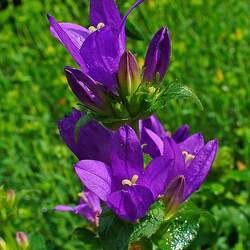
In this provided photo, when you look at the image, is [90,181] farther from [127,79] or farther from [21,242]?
[21,242]

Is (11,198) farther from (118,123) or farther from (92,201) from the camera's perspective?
(118,123)

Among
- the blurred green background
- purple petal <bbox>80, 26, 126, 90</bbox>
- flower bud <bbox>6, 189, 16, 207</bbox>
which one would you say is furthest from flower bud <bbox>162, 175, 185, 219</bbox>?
flower bud <bbox>6, 189, 16, 207</bbox>

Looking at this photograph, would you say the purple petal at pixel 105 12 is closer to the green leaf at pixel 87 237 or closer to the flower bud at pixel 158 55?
the flower bud at pixel 158 55

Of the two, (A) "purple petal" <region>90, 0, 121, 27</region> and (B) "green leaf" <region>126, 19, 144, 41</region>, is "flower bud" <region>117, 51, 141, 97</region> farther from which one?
(B) "green leaf" <region>126, 19, 144, 41</region>

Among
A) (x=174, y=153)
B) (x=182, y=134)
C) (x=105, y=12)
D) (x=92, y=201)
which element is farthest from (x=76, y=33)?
(x=92, y=201)

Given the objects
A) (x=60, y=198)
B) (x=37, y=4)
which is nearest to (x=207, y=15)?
(x=37, y=4)

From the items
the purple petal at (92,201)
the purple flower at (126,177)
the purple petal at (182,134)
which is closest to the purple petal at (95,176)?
the purple flower at (126,177)
